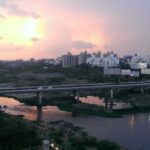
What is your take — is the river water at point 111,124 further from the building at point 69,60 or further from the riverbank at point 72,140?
the building at point 69,60

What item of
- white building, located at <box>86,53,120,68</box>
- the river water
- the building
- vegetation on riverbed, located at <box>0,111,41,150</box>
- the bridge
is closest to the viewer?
vegetation on riverbed, located at <box>0,111,41,150</box>

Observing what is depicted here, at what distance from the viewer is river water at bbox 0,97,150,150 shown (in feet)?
36.9

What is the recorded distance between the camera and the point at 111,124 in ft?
45.4

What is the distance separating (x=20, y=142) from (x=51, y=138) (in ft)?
4.51

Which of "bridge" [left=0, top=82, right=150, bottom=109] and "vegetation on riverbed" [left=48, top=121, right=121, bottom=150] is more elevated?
"bridge" [left=0, top=82, right=150, bottom=109]

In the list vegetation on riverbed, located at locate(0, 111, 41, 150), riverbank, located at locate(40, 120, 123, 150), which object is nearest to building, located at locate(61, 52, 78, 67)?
riverbank, located at locate(40, 120, 123, 150)

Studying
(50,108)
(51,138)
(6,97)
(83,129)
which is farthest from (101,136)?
(6,97)

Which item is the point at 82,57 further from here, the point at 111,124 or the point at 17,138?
the point at 17,138

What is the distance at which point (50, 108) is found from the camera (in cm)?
1772

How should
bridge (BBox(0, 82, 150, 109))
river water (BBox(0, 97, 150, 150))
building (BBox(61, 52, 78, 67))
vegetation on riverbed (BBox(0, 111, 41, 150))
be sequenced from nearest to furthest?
vegetation on riverbed (BBox(0, 111, 41, 150)), river water (BBox(0, 97, 150, 150)), bridge (BBox(0, 82, 150, 109)), building (BBox(61, 52, 78, 67))

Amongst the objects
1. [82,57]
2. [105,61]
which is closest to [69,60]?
[82,57]

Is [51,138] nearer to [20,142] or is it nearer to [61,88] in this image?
[20,142]

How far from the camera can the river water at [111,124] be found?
1125 centimetres

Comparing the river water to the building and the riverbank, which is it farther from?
the building
